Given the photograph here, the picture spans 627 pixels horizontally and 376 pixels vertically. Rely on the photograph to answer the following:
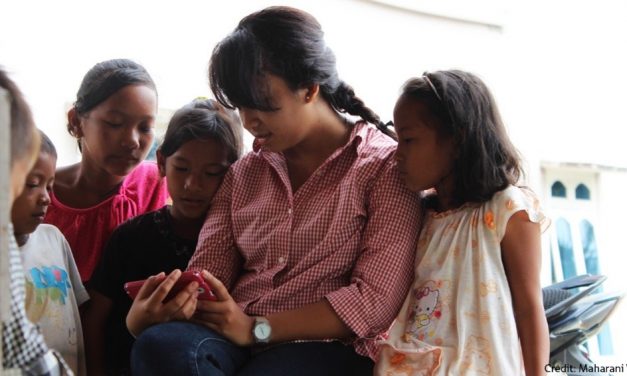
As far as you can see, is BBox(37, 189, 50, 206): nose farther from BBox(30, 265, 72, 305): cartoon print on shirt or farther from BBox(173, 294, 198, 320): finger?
BBox(173, 294, 198, 320): finger

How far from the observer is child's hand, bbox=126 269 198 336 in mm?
1560

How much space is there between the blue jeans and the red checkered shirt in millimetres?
63

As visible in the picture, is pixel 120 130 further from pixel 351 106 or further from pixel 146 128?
pixel 351 106

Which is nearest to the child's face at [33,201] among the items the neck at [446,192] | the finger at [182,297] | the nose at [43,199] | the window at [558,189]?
the nose at [43,199]

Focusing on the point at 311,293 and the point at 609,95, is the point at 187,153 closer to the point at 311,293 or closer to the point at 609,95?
the point at 311,293

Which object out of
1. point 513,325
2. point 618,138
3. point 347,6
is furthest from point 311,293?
point 618,138

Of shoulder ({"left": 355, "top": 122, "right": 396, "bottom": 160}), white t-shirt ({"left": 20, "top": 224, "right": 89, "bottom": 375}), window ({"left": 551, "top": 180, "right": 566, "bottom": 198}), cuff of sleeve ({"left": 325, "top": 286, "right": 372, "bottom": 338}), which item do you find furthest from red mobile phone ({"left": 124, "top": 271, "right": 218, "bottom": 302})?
window ({"left": 551, "top": 180, "right": 566, "bottom": 198})

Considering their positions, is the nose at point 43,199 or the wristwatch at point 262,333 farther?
the nose at point 43,199

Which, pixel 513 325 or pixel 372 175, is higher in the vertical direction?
pixel 372 175

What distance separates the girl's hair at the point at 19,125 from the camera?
1.03m

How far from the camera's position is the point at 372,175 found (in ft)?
5.75

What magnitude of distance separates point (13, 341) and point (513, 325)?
→ 1.02 m

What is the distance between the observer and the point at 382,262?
1.65m

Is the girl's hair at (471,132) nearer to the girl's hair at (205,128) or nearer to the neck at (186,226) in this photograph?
the girl's hair at (205,128)
